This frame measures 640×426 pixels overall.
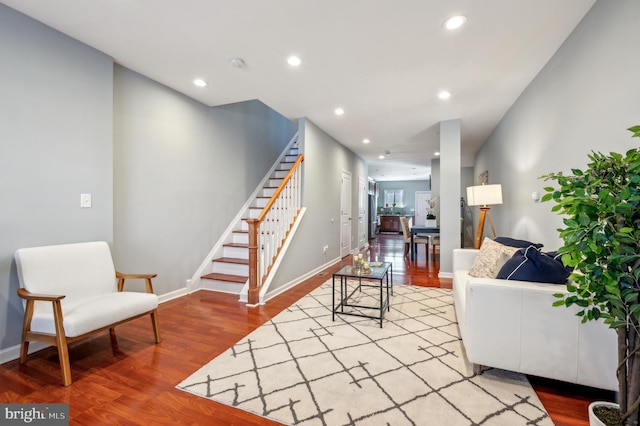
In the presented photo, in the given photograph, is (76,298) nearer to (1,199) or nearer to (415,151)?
(1,199)

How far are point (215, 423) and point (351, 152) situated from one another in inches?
244

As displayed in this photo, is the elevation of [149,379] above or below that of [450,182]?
below

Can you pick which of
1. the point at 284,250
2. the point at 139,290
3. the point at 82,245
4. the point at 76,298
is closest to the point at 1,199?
the point at 82,245

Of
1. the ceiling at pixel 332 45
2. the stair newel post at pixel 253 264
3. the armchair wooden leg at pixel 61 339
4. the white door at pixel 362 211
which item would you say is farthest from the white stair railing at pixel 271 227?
the white door at pixel 362 211

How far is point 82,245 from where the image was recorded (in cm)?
242

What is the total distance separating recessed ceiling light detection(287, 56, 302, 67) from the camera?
275 centimetres

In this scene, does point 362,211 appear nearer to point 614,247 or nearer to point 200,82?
point 200,82

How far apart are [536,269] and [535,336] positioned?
1.39 feet

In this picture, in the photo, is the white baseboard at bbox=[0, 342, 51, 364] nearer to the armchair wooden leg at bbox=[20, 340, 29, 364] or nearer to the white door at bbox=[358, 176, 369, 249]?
the armchair wooden leg at bbox=[20, 340, 29, 364]

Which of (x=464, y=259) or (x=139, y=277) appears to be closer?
→ (x=139, y=277)

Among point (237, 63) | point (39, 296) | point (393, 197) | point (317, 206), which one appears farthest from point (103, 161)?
point (393, 197)

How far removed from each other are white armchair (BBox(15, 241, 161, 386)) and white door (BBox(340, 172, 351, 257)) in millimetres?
4419

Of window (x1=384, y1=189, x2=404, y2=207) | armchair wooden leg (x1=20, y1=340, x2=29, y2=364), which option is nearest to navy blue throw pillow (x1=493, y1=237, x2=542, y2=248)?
armchair wooden leg (x1=20, y1=340, x2=29, y2=364)

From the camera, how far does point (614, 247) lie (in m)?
1.13
